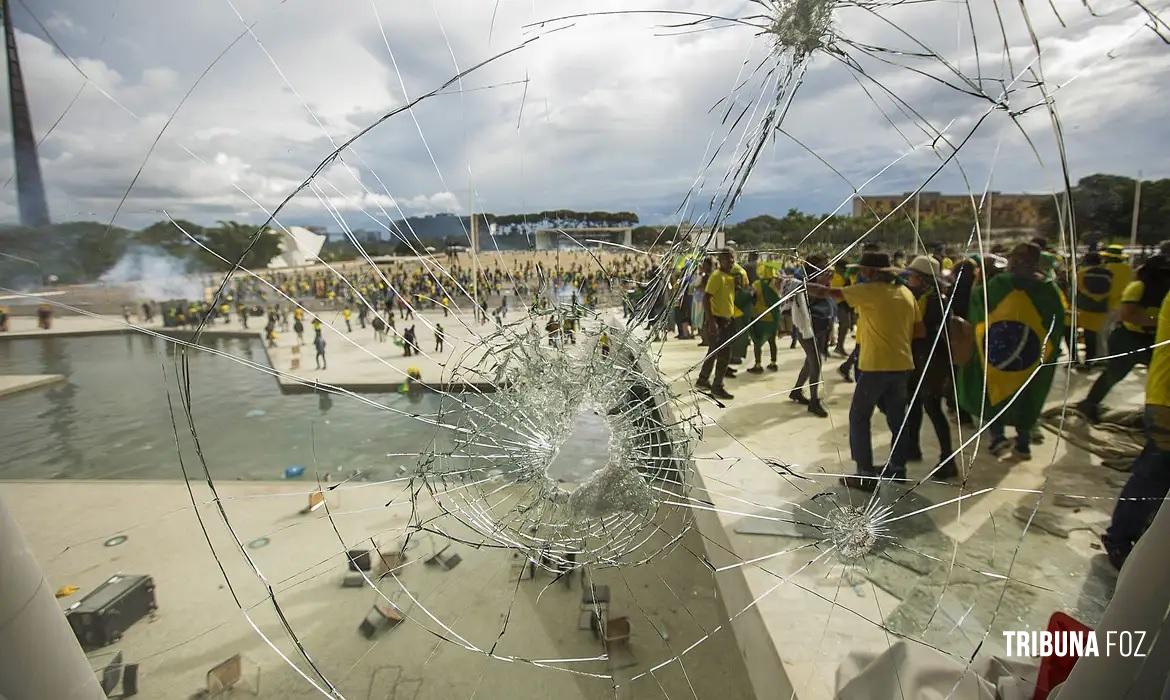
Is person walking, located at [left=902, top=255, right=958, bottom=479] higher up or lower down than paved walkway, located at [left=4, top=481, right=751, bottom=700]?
higher up

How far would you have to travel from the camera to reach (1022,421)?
2303mm

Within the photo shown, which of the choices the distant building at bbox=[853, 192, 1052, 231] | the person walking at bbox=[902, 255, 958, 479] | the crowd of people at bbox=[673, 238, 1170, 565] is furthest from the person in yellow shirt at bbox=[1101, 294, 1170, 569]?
the person walking at bbox=[902, 255, 958, 479]

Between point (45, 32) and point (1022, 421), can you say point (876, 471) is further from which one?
point (45, 32)

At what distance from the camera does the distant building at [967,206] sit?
Result: 4.92ft

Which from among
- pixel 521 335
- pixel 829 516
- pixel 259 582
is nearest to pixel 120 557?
pixel 259 582

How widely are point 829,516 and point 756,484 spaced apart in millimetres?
475

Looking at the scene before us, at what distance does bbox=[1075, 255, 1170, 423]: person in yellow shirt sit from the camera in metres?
1.66

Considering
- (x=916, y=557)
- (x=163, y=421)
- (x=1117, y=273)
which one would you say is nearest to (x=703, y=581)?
(x=916, y=557)

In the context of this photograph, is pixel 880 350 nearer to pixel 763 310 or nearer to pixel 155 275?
pixel 763 310

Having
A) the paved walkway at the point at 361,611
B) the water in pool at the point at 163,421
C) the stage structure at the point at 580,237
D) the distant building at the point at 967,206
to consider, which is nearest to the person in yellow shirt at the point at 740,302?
the paved walkway at the point at 361,611

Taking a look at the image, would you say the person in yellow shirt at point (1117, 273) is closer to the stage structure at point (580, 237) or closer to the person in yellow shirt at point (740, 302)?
the stage structure at point (580, 237)

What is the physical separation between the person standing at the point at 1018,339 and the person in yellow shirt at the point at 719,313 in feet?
4.61

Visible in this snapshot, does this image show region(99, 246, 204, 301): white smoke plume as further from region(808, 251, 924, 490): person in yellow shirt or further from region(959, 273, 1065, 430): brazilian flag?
region(959, 273, 1065, 430): brazilian flag

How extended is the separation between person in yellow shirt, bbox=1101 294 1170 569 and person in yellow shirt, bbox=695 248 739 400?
2006mm
